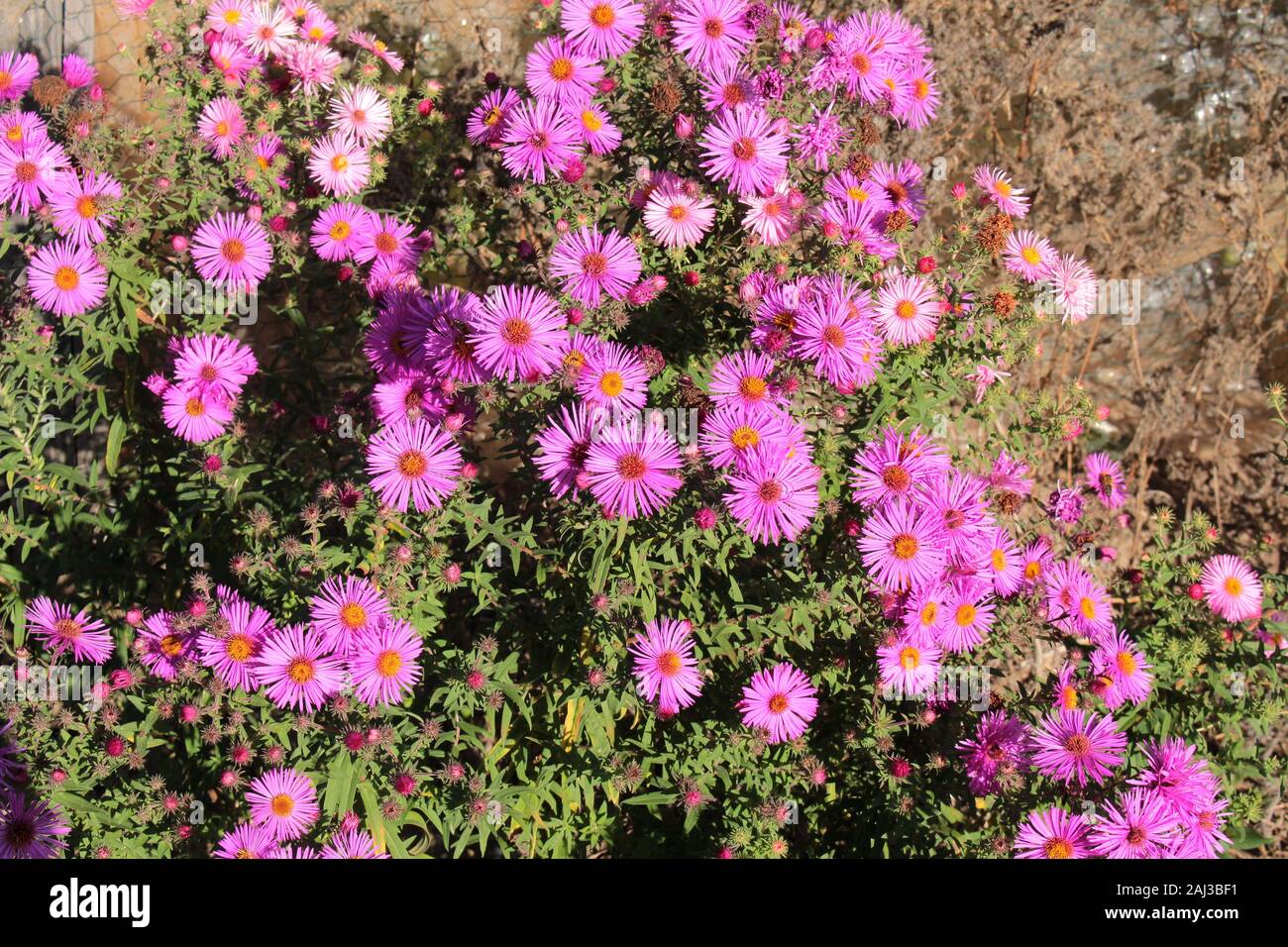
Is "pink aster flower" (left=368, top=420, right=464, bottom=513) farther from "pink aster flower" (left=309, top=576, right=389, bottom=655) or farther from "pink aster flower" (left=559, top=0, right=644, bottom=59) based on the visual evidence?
"pink aster flower" (left=559, top=0, right=644, bottom=59)

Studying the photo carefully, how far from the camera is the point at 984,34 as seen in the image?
4676 mm

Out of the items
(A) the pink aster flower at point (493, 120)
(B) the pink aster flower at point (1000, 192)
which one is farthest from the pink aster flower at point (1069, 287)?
(A) the pink aster flower at point (493, 120)

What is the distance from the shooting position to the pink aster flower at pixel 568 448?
8.65 ft

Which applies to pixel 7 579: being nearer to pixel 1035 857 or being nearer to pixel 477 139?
pixel 477 139

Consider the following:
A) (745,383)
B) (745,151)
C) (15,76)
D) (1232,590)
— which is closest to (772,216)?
(745,151)

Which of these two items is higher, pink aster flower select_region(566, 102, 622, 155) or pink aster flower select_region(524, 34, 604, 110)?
pink aster flower select_region(524, 34, 604, 110)

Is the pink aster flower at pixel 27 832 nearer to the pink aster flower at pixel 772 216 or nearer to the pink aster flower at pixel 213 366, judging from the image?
the pink aster flower at pixel 213 366

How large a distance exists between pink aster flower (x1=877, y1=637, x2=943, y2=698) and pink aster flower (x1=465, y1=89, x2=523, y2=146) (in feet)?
6.22

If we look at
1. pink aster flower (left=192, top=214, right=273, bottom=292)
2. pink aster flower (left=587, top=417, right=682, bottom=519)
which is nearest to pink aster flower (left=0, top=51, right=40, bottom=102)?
pink aster flower (left=192, top=214, right=273, bottom=292)

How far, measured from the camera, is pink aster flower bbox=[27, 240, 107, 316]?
307cm

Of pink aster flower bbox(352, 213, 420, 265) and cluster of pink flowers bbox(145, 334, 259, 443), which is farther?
pink aster flower bbox(352, 213, 420, 265)

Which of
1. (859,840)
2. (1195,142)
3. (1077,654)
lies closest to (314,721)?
(859,840)

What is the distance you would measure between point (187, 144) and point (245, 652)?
5.66ft

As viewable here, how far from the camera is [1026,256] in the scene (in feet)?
10.4
